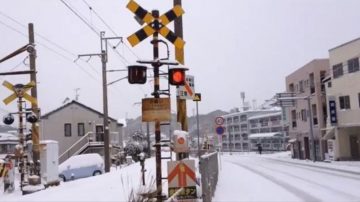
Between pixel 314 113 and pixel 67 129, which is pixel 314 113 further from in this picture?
pixel 67 129

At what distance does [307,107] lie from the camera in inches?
2088

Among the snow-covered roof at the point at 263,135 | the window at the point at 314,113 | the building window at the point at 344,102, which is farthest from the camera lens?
the snow-covered roof at the point at 263,135

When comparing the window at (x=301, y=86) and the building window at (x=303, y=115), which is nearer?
the window at (x=301, y=86)

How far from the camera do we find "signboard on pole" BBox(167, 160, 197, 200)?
9938 mm

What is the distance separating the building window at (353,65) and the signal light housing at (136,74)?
33489 millimetres

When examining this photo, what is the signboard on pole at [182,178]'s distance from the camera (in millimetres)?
9938

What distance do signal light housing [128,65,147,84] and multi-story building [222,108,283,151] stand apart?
8282cm

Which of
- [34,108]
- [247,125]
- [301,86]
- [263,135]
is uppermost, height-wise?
[301,86]

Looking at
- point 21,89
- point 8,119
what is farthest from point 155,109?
point 8,119

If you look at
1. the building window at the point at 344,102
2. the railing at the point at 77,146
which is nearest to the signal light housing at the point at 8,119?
the building window at the point at 344,102

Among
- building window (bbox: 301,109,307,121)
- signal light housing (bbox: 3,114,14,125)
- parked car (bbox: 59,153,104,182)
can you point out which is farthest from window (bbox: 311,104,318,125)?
signal light housing (bbox: 3,114,14,125)

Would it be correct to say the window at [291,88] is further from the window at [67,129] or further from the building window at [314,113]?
the window at [67,129]

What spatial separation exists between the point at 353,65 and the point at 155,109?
112 feet

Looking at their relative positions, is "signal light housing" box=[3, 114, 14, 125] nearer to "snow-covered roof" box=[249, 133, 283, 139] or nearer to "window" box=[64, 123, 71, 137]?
"window" box=[64, 123, 71, 137]
